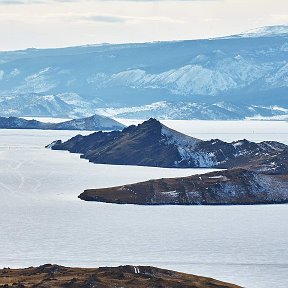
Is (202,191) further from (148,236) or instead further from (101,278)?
(101,278)

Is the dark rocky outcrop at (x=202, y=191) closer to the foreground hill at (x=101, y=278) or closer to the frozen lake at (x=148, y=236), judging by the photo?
the frozen lake at (x=148, y=236)

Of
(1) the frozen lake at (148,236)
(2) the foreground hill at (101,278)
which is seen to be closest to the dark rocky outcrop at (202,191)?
(1) the frozen lake at (148,236)

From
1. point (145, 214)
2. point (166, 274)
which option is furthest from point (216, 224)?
point (166, 274)

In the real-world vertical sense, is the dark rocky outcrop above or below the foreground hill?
above

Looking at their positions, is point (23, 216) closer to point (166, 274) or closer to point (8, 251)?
point (8, 251)

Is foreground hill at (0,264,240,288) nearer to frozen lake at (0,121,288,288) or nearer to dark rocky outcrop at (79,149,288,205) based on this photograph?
frozen lake at (0,121,288,288)

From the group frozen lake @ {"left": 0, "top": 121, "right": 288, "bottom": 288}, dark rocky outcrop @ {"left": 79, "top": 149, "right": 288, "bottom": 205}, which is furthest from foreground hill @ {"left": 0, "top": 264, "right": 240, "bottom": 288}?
dark rocky outcrop @ {"left": 79, "top": 149, "right": 288, "bottom": 205}

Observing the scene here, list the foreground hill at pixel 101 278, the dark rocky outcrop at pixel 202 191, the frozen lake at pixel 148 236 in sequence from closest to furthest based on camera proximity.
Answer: the foreground hill at pixel 101 278 < the frozen lake at pixel 148 236 < the dark rocky outcrop at pixel 202 191

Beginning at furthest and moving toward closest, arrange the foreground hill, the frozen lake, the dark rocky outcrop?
1. the dark rocky outcrop
2. the frozen lake
3. the foreground hill
